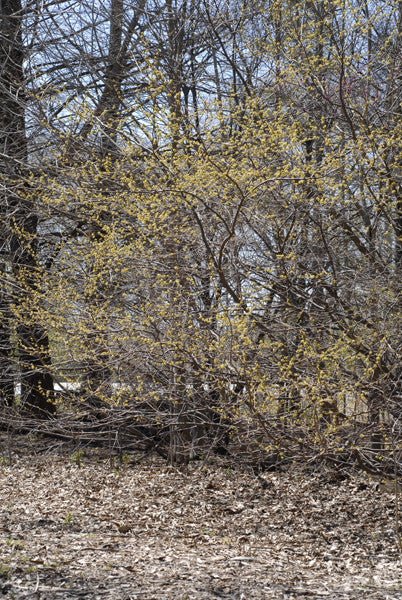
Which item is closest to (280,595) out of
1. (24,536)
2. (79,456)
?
(24,536)

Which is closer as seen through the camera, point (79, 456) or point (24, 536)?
point (24, 536)

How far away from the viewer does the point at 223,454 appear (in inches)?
389

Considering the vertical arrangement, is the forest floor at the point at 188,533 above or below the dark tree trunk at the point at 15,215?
below

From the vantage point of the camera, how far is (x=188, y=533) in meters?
6.45

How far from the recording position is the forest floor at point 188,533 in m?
4.62

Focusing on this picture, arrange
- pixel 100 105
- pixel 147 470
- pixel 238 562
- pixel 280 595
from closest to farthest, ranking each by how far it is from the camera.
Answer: pixel 280 595 < pixel 238 562 < pixel 147 470 < pixel 100 105

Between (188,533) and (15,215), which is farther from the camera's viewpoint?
(15,215)

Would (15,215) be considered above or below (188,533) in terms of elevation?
above

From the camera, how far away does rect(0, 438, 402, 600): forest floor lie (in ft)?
15.2

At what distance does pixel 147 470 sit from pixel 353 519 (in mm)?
2996

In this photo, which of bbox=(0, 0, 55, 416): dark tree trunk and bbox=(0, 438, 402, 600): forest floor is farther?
bbox=(0, 0, 55, 416): dark tree trunk

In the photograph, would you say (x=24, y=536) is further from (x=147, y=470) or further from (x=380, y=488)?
(x=380, y=488)

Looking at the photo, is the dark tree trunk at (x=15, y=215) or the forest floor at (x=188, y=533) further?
the dark tree trunk at (x=15, y=215)

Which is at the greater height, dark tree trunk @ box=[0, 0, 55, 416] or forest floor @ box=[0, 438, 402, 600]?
dark tree trunk @ box=[0, 0, 55, 416]
